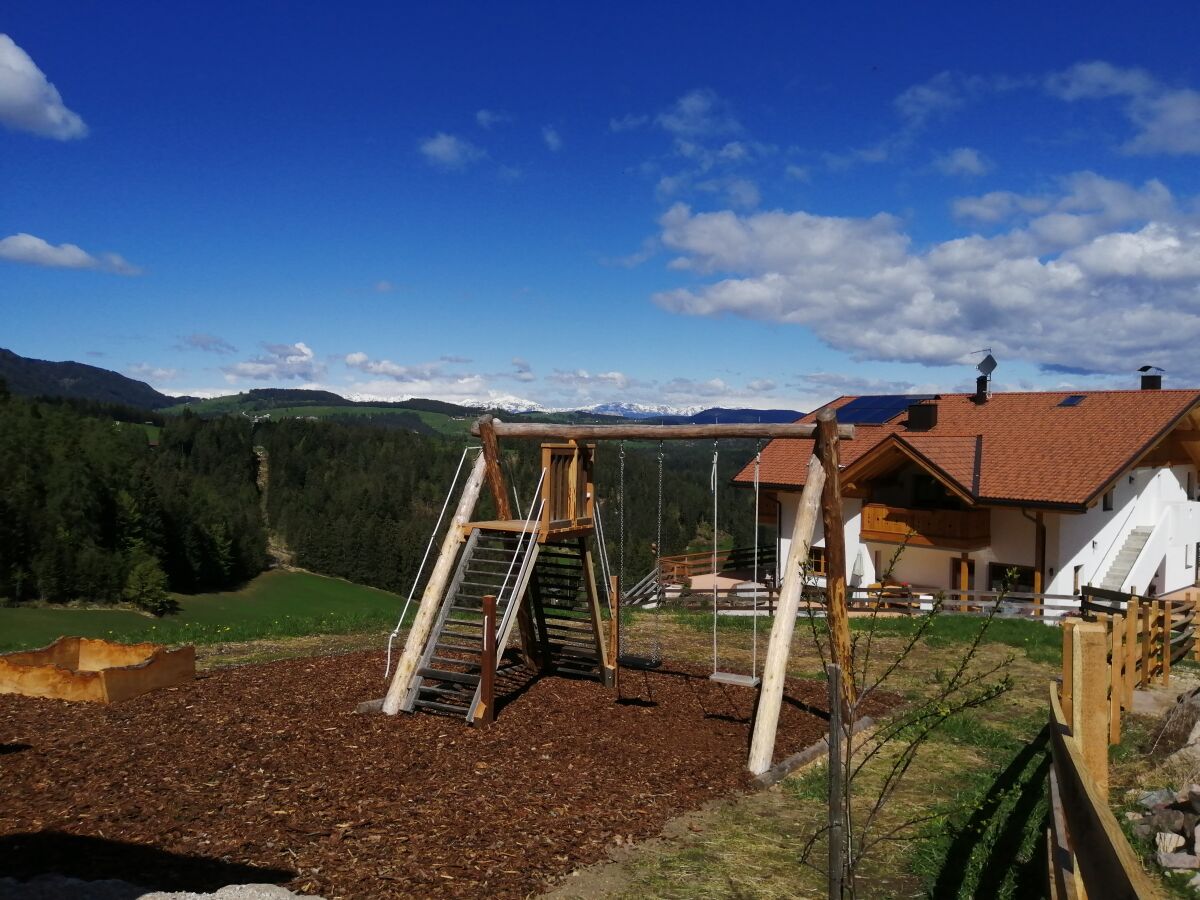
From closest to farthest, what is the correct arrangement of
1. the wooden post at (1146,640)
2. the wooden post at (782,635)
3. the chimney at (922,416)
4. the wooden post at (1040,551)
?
the wooden post at (782,635) < the wooden post at (1146,640) < the wooden post at (1040,551) < the chimney at (922,416)

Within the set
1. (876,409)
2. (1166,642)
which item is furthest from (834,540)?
(876,409)

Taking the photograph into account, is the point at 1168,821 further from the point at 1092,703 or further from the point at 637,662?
the point at 637,662

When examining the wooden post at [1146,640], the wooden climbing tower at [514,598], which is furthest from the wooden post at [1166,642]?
the wooden climbing tower at [514,598]

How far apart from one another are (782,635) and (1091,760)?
4436 millimetres

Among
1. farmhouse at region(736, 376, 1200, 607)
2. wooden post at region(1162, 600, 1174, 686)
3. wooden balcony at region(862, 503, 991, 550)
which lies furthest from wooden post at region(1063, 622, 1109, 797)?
wooden balcony at region(862, 503, 991, 550)

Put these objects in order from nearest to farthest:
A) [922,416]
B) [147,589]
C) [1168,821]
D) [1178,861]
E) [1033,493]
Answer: [1178,861], [1168,821], [1033,493], [922,416], [147,589]

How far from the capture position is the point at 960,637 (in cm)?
1762

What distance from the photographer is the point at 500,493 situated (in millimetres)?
12016

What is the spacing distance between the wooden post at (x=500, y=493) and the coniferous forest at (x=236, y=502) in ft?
1.01

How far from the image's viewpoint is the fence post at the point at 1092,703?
5312mm

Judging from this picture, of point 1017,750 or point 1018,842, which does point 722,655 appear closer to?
point 1017,750

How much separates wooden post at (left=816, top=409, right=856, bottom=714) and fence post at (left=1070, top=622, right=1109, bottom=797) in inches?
159

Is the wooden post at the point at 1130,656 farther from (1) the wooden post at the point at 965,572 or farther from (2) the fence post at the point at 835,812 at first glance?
(1) the wooden post at the point at 965,572

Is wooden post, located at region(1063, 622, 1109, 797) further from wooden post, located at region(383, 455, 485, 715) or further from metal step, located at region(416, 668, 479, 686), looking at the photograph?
wooden post, located at region(383, 455, 485, 715)
